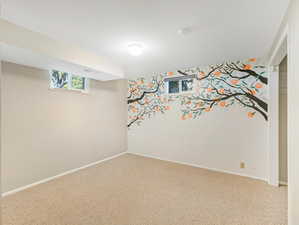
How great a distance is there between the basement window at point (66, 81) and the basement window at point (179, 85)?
2.04 m

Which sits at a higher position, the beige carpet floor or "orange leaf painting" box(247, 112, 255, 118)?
"orange leaf painting" box(247, 112, 255, 118)

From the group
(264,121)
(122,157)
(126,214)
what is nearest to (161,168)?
(122,157)

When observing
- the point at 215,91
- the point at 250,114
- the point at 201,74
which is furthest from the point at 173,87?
the point at 250,114

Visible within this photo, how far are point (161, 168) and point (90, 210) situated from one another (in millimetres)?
1850

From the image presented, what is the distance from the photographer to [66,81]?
137 inches

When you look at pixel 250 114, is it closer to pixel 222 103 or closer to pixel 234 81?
pixel 222 103

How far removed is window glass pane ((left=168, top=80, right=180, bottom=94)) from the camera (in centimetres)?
404

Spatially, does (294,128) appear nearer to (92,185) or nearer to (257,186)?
(257,186)

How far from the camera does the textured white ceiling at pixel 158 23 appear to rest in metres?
1.59

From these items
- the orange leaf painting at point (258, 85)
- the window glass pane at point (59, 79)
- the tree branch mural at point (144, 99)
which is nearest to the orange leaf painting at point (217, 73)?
the orange leaf painting at point (258, 85)

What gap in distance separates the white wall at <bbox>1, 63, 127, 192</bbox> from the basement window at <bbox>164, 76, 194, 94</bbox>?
5.19 feet

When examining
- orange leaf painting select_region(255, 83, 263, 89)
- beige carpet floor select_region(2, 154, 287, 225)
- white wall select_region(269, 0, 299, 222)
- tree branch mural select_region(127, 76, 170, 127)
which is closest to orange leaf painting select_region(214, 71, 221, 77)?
orange leaf painting select_region(255, 83, 263, 89)

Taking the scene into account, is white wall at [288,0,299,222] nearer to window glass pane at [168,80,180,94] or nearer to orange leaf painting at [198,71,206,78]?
orange leaf painting at [198,71,206,78]

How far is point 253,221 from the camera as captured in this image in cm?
197
